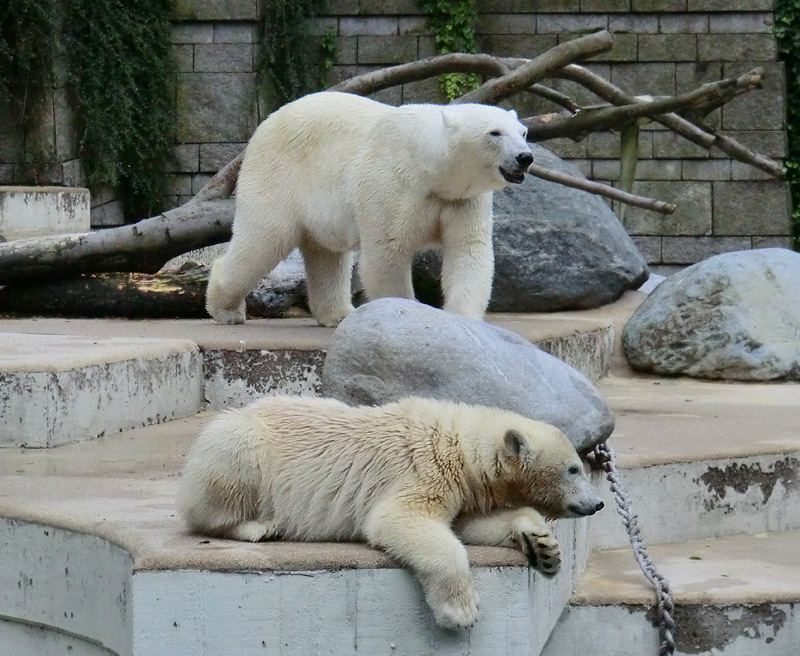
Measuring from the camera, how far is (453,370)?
3.62 metres

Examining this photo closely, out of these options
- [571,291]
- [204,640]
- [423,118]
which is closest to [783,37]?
[571,291]

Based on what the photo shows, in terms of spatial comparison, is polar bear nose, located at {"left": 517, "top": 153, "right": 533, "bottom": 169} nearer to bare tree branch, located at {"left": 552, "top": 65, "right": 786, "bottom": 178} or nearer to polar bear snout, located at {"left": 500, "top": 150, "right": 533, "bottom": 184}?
polar bear snout, located at {"left": 500, "top": 150, "right": 533, "bottom": 184}

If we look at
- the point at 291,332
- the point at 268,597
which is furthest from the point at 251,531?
the point at 291,332

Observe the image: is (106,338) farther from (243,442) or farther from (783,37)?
(783,37)

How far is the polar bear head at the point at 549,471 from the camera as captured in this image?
282 cm

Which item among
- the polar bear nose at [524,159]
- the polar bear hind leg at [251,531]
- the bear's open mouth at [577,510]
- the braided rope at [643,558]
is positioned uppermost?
the polar bear nose at [524,159]

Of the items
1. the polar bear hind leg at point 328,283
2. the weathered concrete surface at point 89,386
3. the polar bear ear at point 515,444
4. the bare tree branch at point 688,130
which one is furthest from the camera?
the bare tree branch at point 688,130

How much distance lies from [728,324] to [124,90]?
19.8ft

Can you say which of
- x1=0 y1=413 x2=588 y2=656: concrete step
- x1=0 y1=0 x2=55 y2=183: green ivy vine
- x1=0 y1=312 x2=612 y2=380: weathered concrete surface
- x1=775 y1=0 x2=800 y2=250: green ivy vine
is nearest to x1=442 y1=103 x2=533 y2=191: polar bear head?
x1=0 y1=312 x2=612 y2=380: weathered concrete surface

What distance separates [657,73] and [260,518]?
8.53 metres

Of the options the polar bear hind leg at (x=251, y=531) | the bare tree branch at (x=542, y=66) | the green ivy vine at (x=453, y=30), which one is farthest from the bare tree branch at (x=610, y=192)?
the green ivy vine at (x=453, y=30)

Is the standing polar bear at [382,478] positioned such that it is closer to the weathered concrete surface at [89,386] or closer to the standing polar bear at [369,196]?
the weathered concrete surface at [89,386]

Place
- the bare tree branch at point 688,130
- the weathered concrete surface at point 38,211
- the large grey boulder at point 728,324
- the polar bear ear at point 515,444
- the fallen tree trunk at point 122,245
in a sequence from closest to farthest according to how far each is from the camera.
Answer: the polar bear ear at point 515,444, the large grey boulder at point 728,324, the fallen tree trunk at point 122,245, the bare tree branch at point 688,130, the weathered concrete surface at point 38,211

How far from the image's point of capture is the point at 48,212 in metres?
9.03
